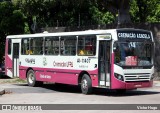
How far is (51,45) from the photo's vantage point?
21750mm

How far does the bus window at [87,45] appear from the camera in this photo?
1889 centimetres

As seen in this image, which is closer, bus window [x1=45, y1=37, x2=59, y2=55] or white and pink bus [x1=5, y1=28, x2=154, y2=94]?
white and pink bus [x1=5, y1=28, x2=154, y2=94]

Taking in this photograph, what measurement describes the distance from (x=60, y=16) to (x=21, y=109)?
23.8m

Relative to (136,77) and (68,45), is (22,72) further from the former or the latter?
(136,77)

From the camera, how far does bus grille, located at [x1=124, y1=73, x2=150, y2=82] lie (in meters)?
17.9

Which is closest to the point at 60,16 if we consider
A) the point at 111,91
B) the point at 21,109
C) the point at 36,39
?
the point at 36,39

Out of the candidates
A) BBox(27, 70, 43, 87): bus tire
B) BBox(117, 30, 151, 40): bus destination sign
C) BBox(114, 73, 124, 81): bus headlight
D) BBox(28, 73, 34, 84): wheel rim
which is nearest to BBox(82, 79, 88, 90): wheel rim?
BBox(114, 73, 124, 81): bus headlight

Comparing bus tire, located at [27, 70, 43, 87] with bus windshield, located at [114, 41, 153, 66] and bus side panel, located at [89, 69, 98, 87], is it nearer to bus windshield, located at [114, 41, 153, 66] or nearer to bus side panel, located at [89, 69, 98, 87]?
bus side panel, located at [89, 69, 98, 87]

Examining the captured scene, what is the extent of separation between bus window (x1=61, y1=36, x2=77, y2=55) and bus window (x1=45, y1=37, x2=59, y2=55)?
0.52m

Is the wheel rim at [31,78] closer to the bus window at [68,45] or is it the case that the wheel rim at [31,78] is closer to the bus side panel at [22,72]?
the bus side panel at [22,72]

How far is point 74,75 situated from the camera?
19.9 m

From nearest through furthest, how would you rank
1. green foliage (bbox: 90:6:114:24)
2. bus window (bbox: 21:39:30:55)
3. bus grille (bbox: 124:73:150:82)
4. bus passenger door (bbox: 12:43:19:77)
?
bus grille (bbox: 124:73:150:82)
bus window (bbox: 21:39:30:55)
bus passenger door (bbox: 12:43:19:77)
green foliage (bbox: 90:6:114:24)

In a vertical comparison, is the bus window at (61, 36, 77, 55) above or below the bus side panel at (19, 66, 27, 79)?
above

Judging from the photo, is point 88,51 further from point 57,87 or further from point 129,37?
point 57,87
